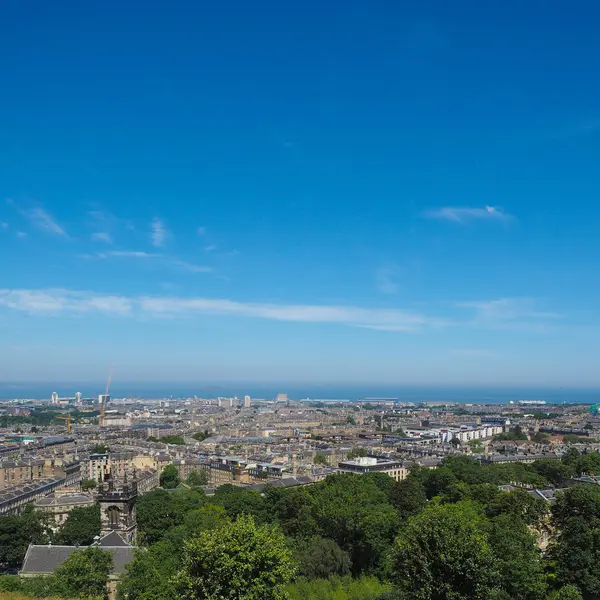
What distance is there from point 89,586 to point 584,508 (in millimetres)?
20623

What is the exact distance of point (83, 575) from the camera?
23.7m

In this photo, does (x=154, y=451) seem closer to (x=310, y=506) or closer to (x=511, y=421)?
(x=310, y=506)

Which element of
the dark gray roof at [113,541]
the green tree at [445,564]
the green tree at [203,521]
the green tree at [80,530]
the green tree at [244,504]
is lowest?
the green tree at [80,530]

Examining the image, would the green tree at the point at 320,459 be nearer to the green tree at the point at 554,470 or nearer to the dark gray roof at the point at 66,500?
the green tree at the point at 554,470

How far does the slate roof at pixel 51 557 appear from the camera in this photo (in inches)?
1094

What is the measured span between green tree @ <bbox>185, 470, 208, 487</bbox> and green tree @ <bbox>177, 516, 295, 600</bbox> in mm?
46786

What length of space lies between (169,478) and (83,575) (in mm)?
42801

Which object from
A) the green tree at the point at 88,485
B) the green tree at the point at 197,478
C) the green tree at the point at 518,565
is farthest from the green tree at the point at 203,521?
the green tree at the point at 197,478

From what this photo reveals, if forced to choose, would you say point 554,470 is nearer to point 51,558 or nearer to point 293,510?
→ point 293,510

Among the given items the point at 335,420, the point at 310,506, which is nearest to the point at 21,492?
the point at 310,506

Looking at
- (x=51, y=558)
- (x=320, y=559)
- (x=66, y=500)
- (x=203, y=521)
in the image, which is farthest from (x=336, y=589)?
(x=66, y=500)

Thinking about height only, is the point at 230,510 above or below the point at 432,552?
below

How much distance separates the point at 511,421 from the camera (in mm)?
145750

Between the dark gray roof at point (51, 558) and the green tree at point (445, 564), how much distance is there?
44.1 feet
